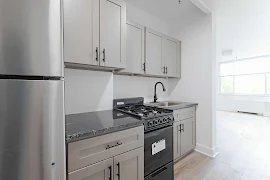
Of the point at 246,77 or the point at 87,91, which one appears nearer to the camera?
the point at 87,91

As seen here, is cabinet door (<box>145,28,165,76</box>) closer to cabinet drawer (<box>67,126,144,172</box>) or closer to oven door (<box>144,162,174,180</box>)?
cabinet drawer (<box>67,126,144,172</box>)

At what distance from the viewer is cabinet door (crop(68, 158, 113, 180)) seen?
1.01 metres

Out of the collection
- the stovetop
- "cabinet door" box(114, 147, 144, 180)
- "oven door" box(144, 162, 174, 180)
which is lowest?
"oven door" box(144, 162, 174, 180)

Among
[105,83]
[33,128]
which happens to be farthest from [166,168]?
[33,128]

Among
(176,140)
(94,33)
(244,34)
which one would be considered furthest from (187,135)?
(244,34)

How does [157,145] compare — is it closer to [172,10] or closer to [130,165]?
[130,165]

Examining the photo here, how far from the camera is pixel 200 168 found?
219cm

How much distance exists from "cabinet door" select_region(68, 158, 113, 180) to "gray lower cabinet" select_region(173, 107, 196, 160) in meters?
1.40

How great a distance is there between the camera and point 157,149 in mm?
1579

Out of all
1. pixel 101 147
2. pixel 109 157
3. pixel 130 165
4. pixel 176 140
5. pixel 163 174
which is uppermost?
pixel 101 147

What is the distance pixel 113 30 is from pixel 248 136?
4226 millimetres

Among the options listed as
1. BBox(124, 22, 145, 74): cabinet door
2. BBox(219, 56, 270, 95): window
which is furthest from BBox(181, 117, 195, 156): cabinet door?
BBox(219, 56, 270, 95): window

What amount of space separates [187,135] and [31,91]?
8.18 ft

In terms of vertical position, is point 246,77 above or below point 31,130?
above
